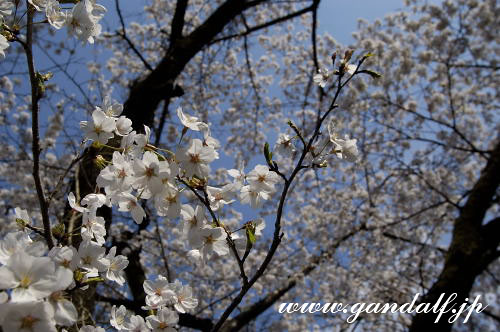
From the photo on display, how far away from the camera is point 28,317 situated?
28.7 inches

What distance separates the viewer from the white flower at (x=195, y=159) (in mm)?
1062

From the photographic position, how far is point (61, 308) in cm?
81

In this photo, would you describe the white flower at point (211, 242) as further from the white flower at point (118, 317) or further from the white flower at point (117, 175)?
the white flower at point (118, 317)

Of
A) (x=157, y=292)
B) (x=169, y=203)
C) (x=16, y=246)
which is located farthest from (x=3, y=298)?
(x=157, y=292)

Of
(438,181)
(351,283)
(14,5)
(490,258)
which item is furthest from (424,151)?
(14,5)

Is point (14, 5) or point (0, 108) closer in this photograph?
point (14, 5)

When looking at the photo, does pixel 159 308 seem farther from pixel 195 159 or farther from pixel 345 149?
pixel 345 149

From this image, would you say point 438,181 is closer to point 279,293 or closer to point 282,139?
point 279,293

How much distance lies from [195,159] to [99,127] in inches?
13.5

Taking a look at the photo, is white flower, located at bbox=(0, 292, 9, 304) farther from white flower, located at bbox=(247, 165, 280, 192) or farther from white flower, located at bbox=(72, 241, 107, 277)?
white flower, located at bbox=(247, 165, 280, 192)

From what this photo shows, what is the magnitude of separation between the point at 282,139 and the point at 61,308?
38.4 inches

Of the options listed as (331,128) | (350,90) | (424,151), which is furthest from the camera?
(424,151)

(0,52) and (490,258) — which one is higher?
(0,52)

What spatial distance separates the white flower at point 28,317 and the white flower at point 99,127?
0.57m
